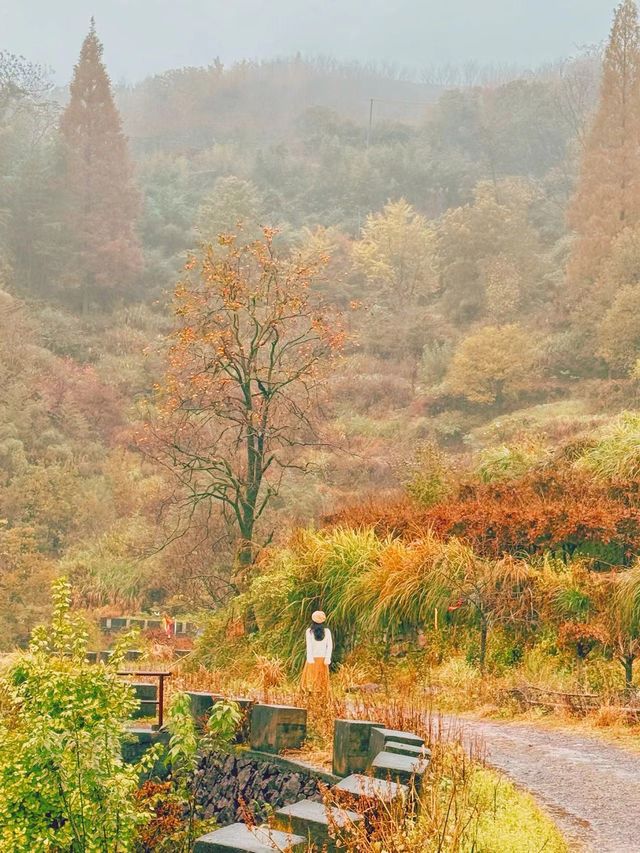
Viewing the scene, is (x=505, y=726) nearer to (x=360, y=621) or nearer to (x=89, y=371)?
(x=360, y=621)

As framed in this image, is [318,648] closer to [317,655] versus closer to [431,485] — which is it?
[317,655]

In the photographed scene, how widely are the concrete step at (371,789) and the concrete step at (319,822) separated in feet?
0.55

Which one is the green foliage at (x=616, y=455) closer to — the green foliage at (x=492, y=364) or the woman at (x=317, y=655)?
the woman at (x=317, y=655)

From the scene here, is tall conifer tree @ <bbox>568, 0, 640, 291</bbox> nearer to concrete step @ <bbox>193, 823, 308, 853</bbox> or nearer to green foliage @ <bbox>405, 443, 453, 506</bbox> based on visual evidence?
green foliage @ <bbox>405, 443, 453, 506</bbox>

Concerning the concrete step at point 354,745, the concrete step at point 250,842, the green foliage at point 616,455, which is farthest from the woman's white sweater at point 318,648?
the green foliage at point 616,455

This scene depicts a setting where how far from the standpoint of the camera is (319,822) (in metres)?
5.49

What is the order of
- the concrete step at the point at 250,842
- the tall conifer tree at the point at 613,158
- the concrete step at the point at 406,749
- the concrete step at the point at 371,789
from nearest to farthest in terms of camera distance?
the concrete step at the point at 250,842 → the concrete step at the point at 371,789 → the concrete step at the point at 406,749 → the tall conifer tree at the point at 613,158

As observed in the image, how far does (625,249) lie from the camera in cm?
3612

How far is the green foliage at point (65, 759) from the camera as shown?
7.34 m

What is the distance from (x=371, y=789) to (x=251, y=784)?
318 centimetres

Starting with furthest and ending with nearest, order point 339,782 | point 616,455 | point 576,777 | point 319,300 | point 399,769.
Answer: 1. point 319,300
2. point 616,455
3. point 576,777
4. point 339,782
5. point 399,769

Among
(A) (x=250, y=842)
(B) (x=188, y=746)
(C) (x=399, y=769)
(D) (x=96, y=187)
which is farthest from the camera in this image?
(D) (x=96, y=187)

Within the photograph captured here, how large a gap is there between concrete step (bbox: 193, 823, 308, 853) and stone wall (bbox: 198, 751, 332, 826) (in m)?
2.20

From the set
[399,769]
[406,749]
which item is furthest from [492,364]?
[399,769]
